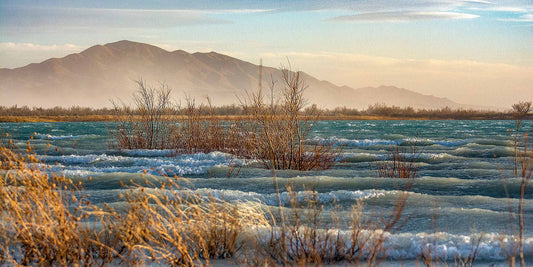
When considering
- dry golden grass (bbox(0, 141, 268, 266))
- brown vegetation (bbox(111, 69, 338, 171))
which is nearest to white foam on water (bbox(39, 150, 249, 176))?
brown vegetation (bbox(111, 69, 338, 171))

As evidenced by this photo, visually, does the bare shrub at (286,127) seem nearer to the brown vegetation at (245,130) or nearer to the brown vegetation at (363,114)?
the brown vegetation at (245,130)

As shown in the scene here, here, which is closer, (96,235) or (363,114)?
(96,235)

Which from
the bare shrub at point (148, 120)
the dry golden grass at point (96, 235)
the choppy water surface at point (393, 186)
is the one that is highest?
the bare shrub at point (148, 120)

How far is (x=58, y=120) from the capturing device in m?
51.0

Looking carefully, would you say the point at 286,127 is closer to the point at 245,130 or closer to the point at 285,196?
the point at 245,130

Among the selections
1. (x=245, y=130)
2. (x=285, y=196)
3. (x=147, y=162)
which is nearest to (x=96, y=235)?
(x=285, y=196)

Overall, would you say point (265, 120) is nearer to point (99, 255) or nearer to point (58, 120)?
point (99, 255)

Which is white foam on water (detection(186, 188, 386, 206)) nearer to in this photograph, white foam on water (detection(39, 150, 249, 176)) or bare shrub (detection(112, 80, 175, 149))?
white foam on water (detection(39, 150, 249, 176))

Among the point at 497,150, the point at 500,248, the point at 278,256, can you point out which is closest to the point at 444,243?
the point at 500,248

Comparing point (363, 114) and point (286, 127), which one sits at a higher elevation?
point (363, 114)

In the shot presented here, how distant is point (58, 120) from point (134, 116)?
3772 cm

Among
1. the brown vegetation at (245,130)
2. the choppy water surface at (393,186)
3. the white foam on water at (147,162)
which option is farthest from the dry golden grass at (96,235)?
the white foam on water at (147,162)

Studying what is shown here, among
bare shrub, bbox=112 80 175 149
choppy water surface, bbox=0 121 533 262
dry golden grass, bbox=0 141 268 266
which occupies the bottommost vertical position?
choppy water surface, bbox=0 121 533 262

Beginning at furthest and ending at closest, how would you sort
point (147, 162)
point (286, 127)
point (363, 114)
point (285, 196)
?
point (363, 114) → point (147, 162) → point (286, 127) → point (285, 196)
